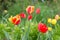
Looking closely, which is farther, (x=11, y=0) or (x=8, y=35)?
(x=11, y=0)

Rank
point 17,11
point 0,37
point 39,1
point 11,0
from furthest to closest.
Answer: point 39,1 < point 11,0 < point 17,11 < point 0,37

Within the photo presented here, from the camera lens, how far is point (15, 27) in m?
2.16

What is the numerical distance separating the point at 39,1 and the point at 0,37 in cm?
397

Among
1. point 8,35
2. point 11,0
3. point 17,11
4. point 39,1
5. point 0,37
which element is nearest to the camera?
point 8,35

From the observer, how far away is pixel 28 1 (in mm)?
5637

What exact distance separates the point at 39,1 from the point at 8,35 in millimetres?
4086

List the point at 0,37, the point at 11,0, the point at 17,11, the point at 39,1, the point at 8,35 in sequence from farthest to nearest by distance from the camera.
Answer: the point at 39,1 → the point at 11,0 → the point at 17,11 → the point at 0,37 → the point at 8,35

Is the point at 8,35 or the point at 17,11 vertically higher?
the point at 8,35

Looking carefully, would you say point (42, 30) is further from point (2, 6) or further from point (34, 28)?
point (2, 6)

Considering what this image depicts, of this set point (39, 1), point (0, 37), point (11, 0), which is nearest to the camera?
point (0, 37)

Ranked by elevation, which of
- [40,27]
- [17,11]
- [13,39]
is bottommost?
[17,11]

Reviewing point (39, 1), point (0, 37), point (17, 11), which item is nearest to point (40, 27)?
point (0, 37)

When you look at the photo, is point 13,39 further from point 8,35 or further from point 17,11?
point 17,11

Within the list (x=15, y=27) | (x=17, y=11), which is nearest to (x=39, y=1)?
(x=17, y=11)
